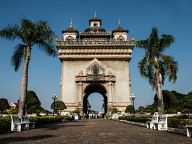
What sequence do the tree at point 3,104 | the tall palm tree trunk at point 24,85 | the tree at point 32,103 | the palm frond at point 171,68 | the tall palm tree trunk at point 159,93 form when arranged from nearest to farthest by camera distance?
1. the tall palm tree trunk at point 24,85
2. the tall palm tree trunk at point 159,93
3. the palm frond at point 171,68
4. the tree at point 32,103
5. the tree at point 3,104

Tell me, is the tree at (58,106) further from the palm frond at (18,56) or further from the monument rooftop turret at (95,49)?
the palm frond at (18,56)

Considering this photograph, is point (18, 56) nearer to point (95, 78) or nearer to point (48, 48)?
point (48, 48)

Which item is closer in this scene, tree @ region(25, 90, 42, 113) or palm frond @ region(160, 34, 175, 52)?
palm frond @ region(160, 34, 175, 52)

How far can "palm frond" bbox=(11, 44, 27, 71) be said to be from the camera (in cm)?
2325

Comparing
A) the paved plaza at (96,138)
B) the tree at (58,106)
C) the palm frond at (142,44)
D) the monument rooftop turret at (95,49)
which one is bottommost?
the paved plaza at (96,138)

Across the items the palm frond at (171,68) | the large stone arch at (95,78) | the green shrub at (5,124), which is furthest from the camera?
the large stone arch at (95,78)

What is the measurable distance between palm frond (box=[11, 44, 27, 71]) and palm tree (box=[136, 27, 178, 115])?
35.5 ft

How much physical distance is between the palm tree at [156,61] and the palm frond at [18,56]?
10820mm

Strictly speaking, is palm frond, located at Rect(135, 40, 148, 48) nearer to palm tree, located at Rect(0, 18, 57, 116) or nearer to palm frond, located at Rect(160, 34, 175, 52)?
palm frond, located at Rect(160, 34, 175, 52)

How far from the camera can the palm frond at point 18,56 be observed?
76.3ft

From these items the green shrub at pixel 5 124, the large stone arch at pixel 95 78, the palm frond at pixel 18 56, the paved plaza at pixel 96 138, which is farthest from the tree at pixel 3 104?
the paved plaza at pixel 96 138

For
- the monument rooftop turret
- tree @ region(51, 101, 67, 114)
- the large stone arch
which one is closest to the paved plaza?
tree @ region(51, 101, 67, 114)

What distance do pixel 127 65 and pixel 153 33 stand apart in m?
35.2

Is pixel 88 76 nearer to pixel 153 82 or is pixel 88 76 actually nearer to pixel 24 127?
pixel 153 82
